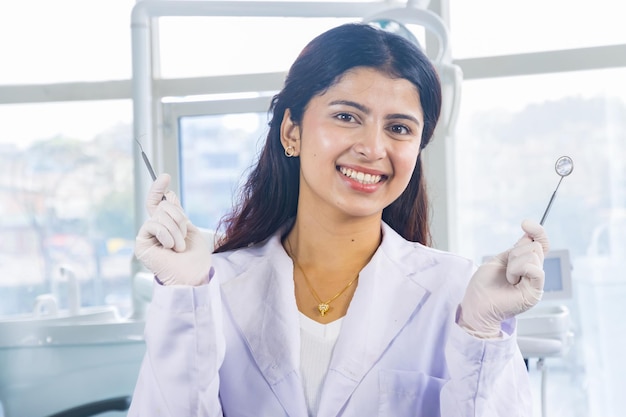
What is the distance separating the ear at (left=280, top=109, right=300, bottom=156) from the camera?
1.35 meters

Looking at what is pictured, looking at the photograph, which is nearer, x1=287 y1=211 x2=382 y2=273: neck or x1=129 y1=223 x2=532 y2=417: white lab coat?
x1=129 y1=223 x2=532 y2=417: white lab coat

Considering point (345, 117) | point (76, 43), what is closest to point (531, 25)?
point (76, 43)

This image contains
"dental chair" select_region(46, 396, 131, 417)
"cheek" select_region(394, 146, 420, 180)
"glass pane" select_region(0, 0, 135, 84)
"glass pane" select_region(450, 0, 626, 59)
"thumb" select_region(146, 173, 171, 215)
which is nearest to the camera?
"thumb" select_region(146, 173, 171, 215)

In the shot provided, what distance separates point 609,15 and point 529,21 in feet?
0.88

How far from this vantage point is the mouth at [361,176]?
47.9 inches

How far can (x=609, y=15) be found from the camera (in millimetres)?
2717

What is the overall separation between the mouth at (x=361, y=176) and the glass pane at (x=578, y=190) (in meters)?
1.71

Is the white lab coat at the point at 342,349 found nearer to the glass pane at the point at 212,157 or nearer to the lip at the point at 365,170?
the lip at the point at 365,170

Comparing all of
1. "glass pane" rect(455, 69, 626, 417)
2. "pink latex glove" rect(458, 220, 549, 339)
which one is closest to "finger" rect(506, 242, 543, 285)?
"pink latex glove" rect(458, 220, 549, 339)

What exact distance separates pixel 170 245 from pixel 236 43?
2015 millimetres

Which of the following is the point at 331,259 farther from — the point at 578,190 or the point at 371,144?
the point at 578,190

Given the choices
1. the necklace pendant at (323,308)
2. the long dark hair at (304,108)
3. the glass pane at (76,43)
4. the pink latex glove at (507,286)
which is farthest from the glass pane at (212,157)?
the pink latex glove at (507,286)

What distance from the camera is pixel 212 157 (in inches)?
118

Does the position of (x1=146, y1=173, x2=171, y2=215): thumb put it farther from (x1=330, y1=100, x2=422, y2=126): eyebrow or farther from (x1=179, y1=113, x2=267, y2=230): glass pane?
(x1=179, y1=113, x2=267, y2=230): glass pane
